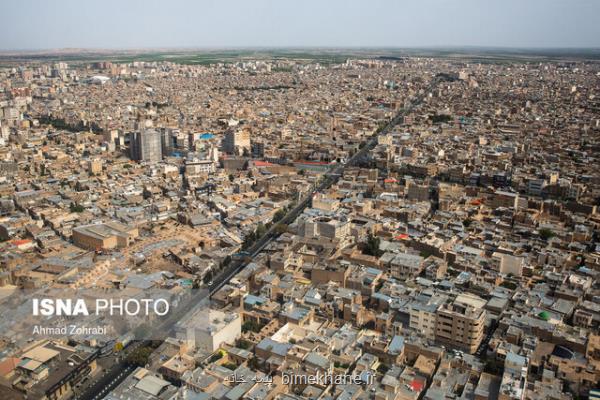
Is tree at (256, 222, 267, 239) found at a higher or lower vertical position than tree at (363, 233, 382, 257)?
lower

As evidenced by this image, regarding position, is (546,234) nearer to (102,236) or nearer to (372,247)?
(372,247)

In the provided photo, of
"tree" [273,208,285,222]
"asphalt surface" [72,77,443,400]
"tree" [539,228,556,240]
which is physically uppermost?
"tree" [539,228,556,240]

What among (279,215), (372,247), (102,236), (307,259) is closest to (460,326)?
(372,247)

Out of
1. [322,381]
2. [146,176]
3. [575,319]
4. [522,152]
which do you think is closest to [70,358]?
[322,381]

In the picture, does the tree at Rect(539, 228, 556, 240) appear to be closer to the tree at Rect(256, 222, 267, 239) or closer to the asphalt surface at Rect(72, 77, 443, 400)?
the asphalt surface at Rect(72, 77, 443, 400)

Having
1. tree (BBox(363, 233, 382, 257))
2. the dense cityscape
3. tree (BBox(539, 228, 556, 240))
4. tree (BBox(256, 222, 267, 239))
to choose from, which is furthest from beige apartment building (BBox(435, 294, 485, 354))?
tree (BBox(256, 222, 267, 239))

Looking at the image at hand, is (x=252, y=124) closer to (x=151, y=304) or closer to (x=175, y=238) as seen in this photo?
(x=175, y=238)
